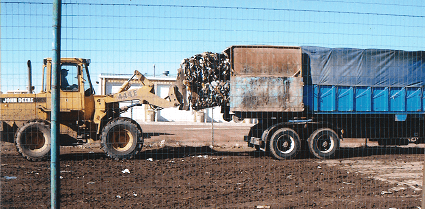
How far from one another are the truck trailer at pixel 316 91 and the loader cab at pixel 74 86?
2.85m

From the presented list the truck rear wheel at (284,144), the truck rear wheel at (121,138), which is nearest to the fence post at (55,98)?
the truck rear wheel at (121,138)

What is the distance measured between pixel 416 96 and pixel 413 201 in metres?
6.18

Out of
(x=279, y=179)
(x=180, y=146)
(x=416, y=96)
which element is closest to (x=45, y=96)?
(x=180, y=146)

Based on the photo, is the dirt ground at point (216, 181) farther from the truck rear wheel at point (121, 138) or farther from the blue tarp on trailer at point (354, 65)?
the blue tarp on trailer at point (354, 65)

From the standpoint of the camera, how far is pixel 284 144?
34.7 feet

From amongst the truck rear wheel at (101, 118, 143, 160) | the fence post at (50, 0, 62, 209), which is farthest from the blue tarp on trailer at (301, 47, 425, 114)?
the fence post at (50, 0, 62, 209)

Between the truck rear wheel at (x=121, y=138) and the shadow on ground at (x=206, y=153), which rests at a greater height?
the truck rear wheel at (x=121, y=138)

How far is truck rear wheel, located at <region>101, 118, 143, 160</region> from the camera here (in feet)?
33.1

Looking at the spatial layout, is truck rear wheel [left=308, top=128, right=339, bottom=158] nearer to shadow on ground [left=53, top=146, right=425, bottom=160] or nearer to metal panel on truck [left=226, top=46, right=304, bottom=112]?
shadow on ground [left=53, top=146, right=425, bottom=160]

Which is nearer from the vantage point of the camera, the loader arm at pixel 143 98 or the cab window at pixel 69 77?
the cab window at pixel 69 77

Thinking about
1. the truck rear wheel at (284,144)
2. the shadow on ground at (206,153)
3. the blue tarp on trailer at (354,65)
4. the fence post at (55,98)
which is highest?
the blue tarp on trailer at (354,65)

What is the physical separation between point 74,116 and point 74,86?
0.91 metres

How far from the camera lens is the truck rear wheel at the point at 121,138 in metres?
10.1

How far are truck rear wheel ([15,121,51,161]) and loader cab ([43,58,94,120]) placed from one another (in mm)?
704
